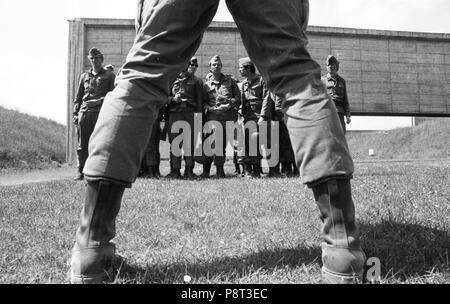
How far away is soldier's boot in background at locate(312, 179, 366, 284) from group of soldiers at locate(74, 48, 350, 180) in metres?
6.53

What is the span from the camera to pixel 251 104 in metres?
8.62

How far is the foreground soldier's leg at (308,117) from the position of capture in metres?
1.40

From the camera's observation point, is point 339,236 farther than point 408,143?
No

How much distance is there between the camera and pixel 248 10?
5.20 feet

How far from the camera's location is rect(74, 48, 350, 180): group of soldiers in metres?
8.18

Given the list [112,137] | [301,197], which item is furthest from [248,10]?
[301,197]

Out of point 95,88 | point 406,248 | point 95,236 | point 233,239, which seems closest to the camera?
point 95,236

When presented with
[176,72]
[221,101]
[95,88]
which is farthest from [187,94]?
Result: [176,72]

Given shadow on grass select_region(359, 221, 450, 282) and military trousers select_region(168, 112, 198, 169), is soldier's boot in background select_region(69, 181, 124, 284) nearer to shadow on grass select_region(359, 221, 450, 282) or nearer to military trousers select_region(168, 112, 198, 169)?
shadow on grass select_region(359, 221, 450, 282)

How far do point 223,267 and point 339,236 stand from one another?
1.75ft

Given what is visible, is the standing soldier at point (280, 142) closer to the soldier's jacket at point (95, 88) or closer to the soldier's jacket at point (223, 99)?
the soldier's jacket at point (223, 99)

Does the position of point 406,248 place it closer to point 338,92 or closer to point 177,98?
point 177,98

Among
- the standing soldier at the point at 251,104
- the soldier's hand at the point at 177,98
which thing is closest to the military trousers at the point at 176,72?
the standing soldier at the point at 251,104
